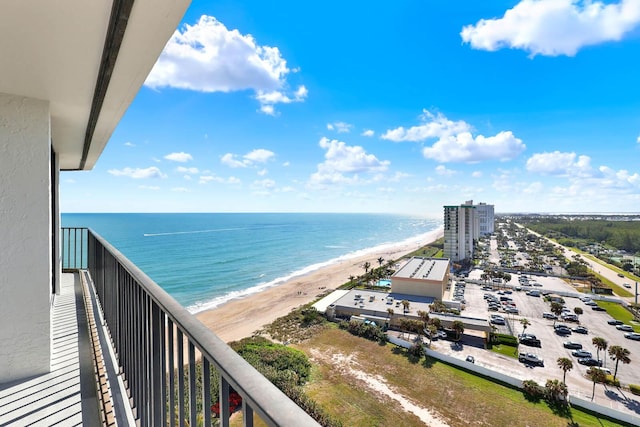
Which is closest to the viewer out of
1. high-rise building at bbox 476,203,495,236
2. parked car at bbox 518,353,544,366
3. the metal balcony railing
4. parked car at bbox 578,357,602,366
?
the metal balcony railing

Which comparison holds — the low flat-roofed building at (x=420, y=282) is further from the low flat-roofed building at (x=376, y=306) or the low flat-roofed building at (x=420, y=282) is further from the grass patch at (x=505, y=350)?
the grass patch at (x=505, y=350)

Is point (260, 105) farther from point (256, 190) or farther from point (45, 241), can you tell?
point (45, 241)

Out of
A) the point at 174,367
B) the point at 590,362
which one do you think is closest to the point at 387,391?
the point at 590,362

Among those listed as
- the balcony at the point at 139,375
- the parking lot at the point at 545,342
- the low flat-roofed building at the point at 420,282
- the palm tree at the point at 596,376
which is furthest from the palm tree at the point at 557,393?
the balcony at the point at 139,375

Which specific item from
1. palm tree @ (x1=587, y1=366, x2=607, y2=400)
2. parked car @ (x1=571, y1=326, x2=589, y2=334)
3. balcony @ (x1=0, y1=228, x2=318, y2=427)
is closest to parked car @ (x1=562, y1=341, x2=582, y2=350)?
parked car @ (x1=571, y1=326, x2=589, y2=334)

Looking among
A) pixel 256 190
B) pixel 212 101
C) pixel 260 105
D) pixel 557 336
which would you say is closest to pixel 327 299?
pixel 557 336

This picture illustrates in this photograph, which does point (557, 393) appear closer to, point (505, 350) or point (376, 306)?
point (505, 350)

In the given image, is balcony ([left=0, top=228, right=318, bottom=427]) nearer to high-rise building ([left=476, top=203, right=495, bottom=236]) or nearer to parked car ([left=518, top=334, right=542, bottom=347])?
parked car ([left=518, top=334, right=542, bottom=347])
